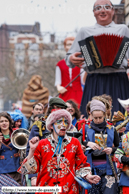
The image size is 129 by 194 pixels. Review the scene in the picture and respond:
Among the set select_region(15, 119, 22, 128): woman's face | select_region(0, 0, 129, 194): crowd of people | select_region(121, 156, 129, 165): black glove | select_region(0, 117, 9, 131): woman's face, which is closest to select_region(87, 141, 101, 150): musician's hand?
select_region(0, 0, 129, 194): crowd of people

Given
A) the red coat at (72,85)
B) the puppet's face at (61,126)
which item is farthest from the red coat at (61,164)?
the red coat at (72,85)

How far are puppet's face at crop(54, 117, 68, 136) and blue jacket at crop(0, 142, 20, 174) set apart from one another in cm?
223

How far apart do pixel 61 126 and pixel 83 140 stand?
1032mm

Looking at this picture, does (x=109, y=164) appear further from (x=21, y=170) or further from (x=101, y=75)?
(x=101, y=75)

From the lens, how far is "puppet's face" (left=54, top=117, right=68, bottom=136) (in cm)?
477

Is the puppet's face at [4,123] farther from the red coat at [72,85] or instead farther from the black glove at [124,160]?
the red coat at [72,85]

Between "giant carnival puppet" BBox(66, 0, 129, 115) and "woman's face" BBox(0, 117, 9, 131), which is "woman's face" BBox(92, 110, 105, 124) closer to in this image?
"woman's face" BBox(0, 117, 9, 131)

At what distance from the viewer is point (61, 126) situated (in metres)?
4.81

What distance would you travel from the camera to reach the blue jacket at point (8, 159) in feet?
22.2

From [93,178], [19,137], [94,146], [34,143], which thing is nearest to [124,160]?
[94,146]

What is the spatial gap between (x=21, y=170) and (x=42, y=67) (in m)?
30.5

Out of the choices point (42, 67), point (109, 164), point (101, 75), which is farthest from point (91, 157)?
point (42, 67)

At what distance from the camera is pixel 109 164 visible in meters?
5.60

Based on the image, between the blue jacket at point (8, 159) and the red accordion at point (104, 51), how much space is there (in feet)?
7.19
